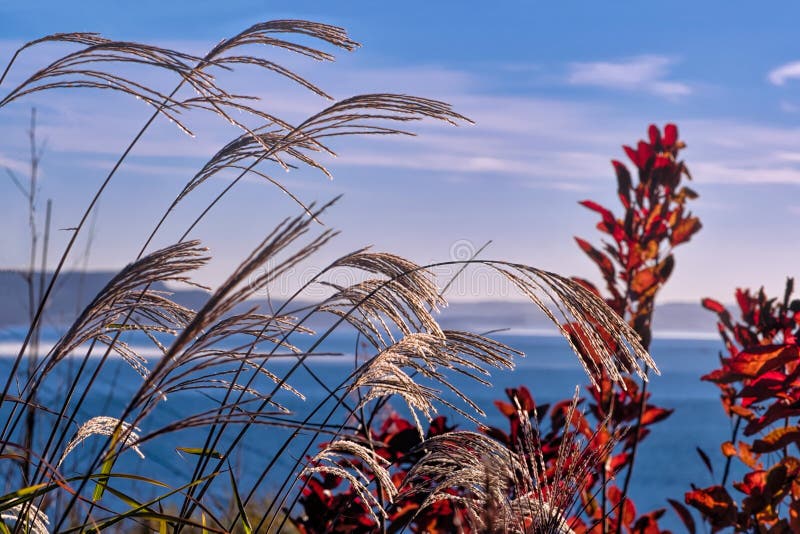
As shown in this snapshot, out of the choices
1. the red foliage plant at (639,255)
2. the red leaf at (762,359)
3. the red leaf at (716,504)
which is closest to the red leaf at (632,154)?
the red foliage plant at (639,255)

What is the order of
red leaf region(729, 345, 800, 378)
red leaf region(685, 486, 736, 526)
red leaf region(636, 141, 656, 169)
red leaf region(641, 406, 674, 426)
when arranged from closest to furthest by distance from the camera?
red leaf region(729, 345, 800, 378)
red leaf region(685, 486, 736, 526)
red leaf region(641, 406, 674, 426)
red leaf region(636, 141, 656, 169)

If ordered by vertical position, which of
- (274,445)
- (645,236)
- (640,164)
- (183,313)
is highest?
(640,164)

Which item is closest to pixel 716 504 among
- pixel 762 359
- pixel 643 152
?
pixel 762 359

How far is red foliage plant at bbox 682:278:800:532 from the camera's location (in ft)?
7.64

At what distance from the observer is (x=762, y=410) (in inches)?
102

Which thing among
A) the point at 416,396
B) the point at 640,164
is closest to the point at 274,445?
the point at 640,164

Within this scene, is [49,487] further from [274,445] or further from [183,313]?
[274,445]

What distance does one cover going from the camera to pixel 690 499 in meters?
2.45

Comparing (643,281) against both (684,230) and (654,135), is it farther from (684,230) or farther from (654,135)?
(654,135)

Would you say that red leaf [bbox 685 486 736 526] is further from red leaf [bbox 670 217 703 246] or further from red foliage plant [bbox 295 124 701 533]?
red leaf [bbox 670 217 703 246]

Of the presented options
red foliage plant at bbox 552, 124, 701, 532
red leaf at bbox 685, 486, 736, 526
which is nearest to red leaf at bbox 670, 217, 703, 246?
red foliage plant at bbox 552, 124, 701, 532

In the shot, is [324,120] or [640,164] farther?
[640,164]

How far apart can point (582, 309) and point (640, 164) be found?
1527 mm

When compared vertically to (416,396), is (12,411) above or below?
below
